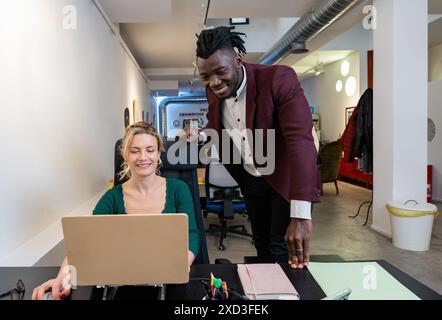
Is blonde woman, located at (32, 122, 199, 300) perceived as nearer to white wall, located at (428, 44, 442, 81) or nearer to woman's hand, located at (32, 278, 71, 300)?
woman's hand, located at (32, 278, 71, 300)

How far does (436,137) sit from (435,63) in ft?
6.67

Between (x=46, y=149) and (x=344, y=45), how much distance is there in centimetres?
742

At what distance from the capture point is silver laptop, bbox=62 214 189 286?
76cm

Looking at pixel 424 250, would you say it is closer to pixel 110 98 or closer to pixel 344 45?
pixel 110 98

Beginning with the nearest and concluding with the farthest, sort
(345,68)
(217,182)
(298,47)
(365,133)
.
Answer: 1. (217,182)
2. (365,133)
3. (298,47)
4. (345,68)

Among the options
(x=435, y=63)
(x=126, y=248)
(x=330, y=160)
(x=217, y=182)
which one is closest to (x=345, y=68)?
(x=435, y=63)

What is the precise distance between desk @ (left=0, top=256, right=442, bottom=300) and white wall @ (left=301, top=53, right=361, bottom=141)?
7.71 metres

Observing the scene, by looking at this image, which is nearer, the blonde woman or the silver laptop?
the silver laptop

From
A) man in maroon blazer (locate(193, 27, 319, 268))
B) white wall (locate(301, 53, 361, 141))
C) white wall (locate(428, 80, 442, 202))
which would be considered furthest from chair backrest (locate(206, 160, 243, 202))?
white wall (locate(301, 53, 361, 141))

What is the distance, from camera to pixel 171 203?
149 cm

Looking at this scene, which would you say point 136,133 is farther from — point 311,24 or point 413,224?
point 311,24

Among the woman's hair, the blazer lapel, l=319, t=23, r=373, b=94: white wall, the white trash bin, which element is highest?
l=319, t=23, r=373, b=94: white wall

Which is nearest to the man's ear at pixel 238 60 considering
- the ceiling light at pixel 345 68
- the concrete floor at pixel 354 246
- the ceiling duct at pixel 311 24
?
the concrete floor at pixel 354 246
